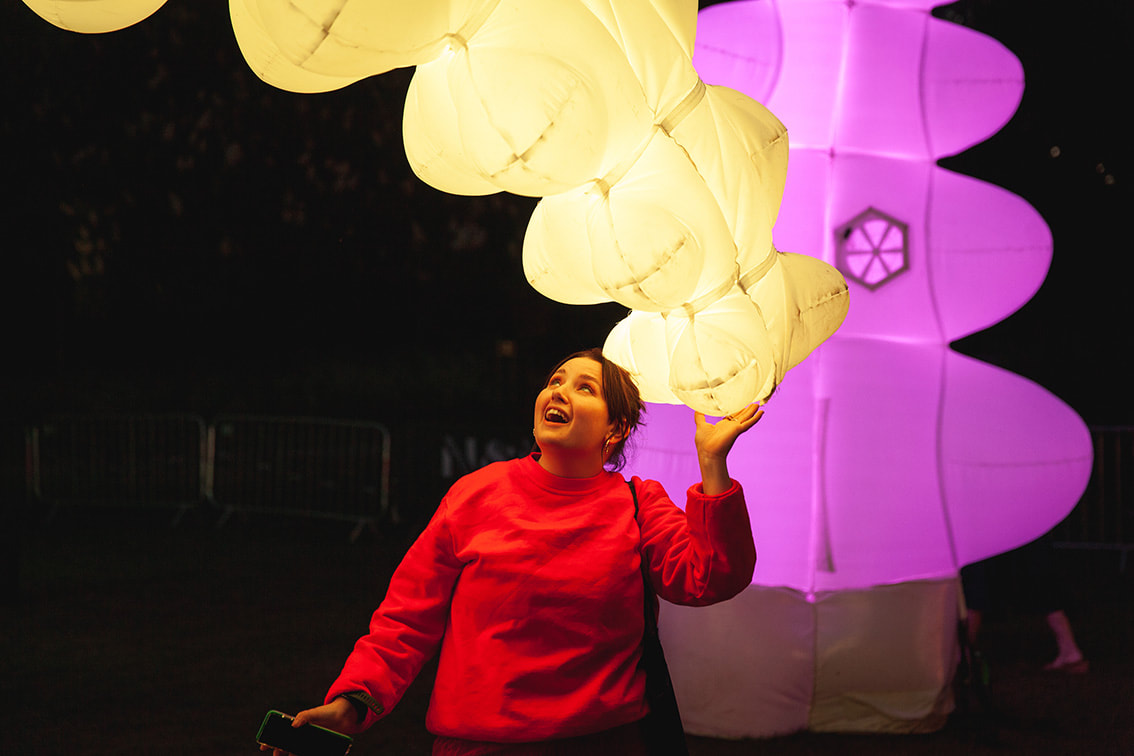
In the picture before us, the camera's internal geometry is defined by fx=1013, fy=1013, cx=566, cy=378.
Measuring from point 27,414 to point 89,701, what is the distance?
14.6 meters

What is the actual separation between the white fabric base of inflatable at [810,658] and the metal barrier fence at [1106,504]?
5.58 meters

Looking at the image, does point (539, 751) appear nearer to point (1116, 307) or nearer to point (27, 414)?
point (1116, 307)

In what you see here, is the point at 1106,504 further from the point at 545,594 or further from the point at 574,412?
the point at 545,594

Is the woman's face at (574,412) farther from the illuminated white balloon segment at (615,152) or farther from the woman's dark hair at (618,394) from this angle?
the illuminated white balloon segment at (615,152)

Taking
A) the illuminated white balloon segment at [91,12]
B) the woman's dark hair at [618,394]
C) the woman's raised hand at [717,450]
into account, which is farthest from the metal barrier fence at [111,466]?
the illuminated white balloon segment at [91,12]

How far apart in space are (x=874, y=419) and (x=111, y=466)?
31.8 feet

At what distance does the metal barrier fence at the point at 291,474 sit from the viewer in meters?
11.2

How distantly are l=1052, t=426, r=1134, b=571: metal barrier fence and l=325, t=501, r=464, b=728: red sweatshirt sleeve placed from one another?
341 inches

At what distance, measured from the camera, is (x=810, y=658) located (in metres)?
4.58

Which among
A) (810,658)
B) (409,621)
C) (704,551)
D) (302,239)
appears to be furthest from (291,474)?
(704,551)

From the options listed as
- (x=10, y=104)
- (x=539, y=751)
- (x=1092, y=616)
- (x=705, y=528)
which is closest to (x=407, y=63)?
(x=705, y=528)

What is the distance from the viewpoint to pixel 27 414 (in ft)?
58.9

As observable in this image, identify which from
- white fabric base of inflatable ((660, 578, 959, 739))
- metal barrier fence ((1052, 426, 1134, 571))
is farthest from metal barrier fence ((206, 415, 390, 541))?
metal barrier fence ((1052, 426, 1134, 571))

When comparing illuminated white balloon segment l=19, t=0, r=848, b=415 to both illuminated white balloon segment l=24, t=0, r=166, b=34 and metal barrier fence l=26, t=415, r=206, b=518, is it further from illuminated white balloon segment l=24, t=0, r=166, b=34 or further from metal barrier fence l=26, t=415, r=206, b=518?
metal barrier fence l=26, t=415, r=206, b=518
